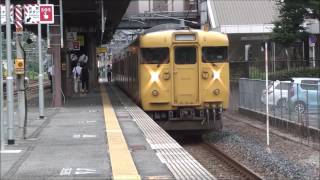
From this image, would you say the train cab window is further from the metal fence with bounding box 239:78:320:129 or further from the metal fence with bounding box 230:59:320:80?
the metal fence with bounding box 230:59:320:80

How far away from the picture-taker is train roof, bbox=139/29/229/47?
16.5m

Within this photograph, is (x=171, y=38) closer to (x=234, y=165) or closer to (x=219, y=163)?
(x=219, y=163)

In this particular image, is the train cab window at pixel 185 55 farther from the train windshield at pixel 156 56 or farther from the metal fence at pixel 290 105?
the metal fence at pixel 290 105

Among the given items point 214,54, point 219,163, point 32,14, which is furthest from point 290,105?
point 32,14

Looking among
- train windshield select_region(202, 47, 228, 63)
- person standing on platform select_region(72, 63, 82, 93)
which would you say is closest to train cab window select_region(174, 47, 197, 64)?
train windshield select_region(202, 47, 228, 63)

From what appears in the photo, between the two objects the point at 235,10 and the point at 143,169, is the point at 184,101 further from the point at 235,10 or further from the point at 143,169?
the point at 235,10

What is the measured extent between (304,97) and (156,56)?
18.2 ft

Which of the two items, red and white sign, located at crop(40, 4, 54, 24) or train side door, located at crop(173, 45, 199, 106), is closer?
red and white sign, located at crop(40, 4, 54, 24)

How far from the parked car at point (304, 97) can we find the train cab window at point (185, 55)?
4226 mm

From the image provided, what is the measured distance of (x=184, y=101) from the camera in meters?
16.5

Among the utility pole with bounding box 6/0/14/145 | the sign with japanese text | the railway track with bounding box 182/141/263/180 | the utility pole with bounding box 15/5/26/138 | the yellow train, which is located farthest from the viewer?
the yellow train

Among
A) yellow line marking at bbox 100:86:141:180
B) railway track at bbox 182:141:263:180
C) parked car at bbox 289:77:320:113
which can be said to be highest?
parked car at bbox 289:77:320:113

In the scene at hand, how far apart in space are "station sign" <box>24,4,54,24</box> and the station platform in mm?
2573

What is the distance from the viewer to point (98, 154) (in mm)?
9141
